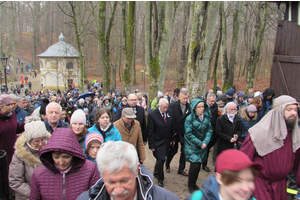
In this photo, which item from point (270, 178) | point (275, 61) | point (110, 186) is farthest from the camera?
point (275, 61)

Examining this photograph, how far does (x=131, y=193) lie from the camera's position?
1.66 metres

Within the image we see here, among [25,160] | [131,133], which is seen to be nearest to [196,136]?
[131,133]

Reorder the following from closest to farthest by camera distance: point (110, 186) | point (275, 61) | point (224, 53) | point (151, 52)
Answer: point (110, 186) < point (275, 61) < point (151, 52) < point (224, 53)

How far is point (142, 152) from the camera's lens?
4.75 meters

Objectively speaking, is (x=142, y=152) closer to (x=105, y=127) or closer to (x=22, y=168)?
(x=105, y=127)

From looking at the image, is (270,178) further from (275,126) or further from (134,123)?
(134,123)

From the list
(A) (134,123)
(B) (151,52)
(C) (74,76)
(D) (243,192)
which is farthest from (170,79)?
(D) (243,192)

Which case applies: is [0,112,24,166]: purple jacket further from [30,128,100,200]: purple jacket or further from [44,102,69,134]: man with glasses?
[30,128,100,200]: purple jacket

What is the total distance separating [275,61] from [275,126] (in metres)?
4.27

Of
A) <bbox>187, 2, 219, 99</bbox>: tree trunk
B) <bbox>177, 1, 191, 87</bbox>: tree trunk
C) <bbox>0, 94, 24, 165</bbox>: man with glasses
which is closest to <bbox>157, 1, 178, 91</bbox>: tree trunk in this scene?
<bbox>187, 2, 219, 99</bbox>: tree trunk

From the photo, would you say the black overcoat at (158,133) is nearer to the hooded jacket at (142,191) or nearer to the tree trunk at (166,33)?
the hooded jacket at (142,191)

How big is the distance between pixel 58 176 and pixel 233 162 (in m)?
1.74

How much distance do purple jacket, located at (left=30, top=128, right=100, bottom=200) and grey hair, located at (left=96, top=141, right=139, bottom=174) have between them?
769 mm

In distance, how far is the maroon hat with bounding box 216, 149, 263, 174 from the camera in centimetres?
177
